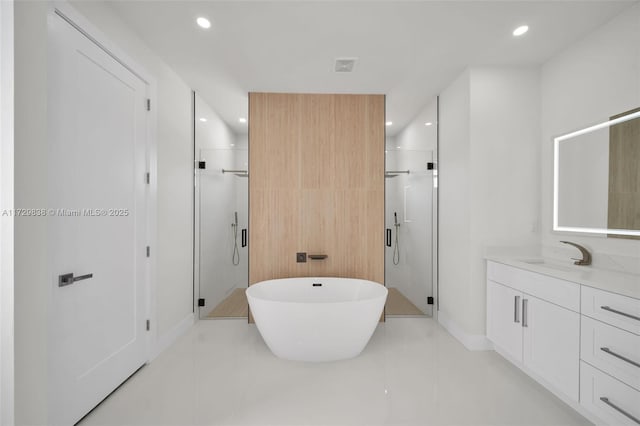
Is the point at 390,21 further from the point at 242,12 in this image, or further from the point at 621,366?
the point at 621,366

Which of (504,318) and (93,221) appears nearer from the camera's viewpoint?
(93,221)

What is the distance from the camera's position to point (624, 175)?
79.6 inches

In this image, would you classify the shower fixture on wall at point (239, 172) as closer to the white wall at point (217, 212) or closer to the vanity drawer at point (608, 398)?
the white wall at point (217, 212)

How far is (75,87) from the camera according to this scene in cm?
170

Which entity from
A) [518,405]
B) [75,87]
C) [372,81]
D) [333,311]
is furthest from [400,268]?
[75,87]

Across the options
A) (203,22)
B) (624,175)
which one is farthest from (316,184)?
(624,175)

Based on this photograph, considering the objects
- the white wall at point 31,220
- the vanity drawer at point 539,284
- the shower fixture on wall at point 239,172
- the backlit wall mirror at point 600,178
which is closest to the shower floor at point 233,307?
the shower fixture on wall at point 239,172

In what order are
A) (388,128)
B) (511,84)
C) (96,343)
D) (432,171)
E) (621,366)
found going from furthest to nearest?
(388,128)
(432,171)
(511,84)
(96,343)
(621,366)

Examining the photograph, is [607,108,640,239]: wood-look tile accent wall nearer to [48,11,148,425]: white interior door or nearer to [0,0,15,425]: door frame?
[0,0,15,425]: door frame

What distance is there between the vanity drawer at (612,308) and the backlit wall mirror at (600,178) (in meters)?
0.66

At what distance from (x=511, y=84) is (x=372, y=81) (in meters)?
1.28

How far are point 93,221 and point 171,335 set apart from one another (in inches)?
58.1

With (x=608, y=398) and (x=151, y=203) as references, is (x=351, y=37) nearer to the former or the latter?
(x=151, y=203)

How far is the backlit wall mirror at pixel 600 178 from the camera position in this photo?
1.97 meters
